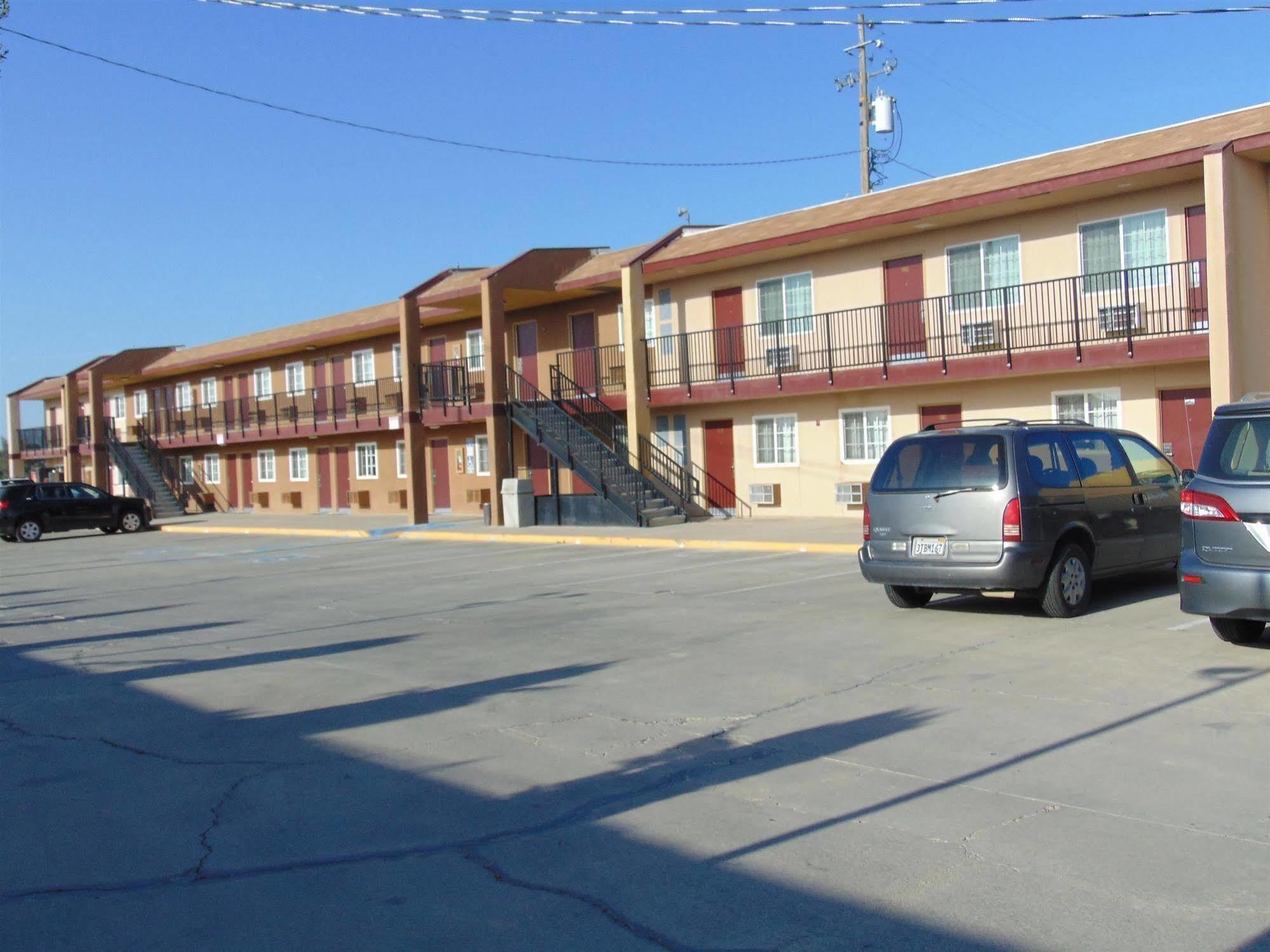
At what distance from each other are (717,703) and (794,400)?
1818cm

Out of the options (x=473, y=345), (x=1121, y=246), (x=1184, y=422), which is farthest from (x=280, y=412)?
(x=1184, y=422)

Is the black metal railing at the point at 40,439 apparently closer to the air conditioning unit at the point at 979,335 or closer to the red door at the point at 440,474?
the red door at the point at 440,474

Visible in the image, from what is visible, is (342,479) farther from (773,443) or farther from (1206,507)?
(1206,507)

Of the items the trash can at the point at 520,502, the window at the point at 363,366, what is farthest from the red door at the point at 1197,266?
the window at the point at 363,366

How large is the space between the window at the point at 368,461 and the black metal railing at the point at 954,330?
13.6 metres

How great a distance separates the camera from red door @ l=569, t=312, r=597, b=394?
29.7 meters

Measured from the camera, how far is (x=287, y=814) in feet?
19.4

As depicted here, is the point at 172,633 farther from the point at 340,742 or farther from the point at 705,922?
the point at 705,922

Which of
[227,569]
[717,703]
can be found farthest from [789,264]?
[717,703]

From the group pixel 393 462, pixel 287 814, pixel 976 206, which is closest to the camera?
pixel 287 814

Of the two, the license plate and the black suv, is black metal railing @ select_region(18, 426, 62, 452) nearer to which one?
the black suv

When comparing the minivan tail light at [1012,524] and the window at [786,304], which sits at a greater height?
the window at [786,304]

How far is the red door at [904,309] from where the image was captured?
2316cm

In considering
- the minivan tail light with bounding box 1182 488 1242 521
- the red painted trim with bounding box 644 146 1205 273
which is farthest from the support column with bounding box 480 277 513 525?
Result: the minivan tail light with bounding box 1182 488 1242 521
